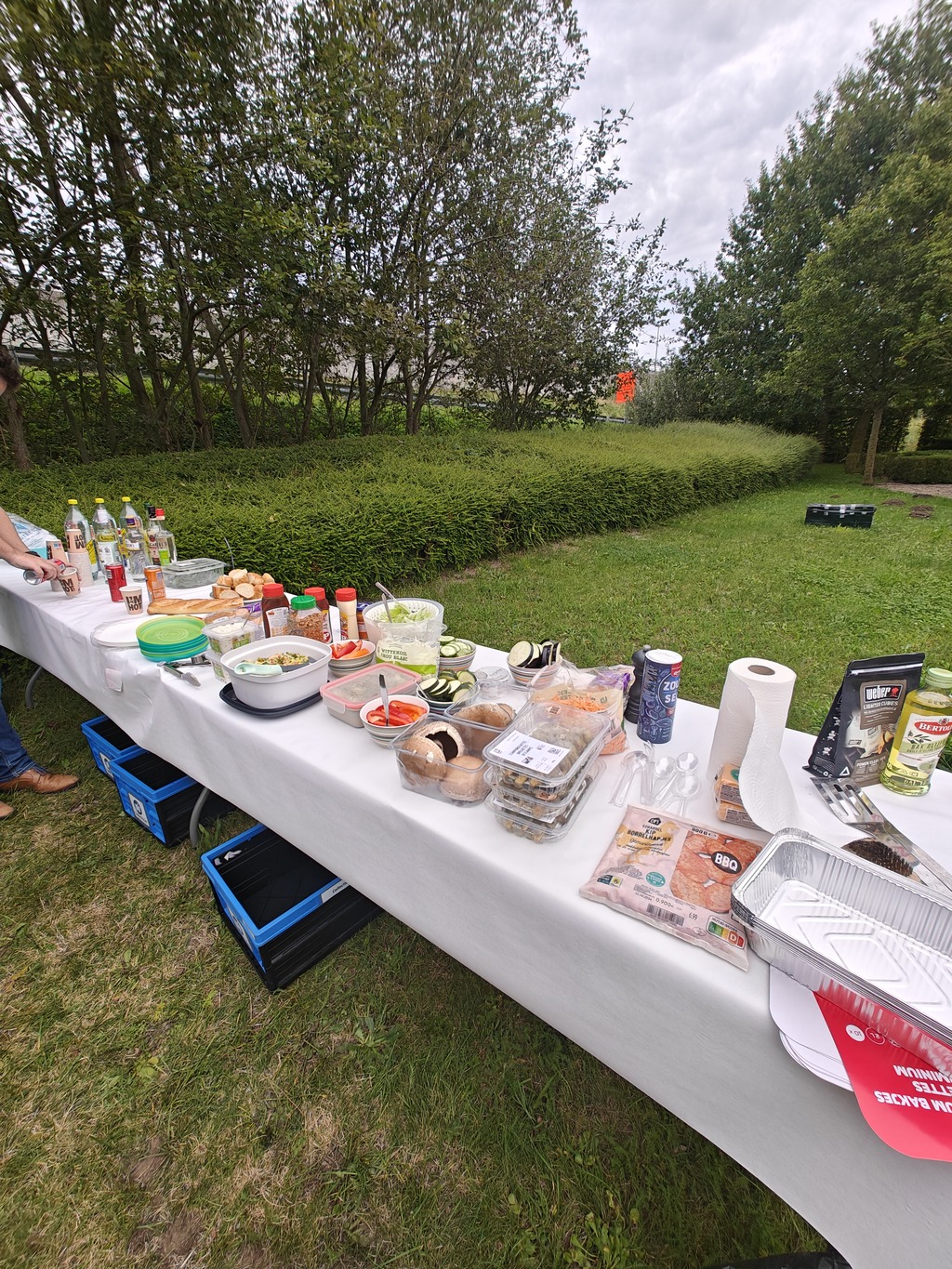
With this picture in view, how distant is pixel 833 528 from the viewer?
Result: 347 inches

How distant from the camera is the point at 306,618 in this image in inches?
78.1

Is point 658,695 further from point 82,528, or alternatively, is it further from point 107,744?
point 82,528

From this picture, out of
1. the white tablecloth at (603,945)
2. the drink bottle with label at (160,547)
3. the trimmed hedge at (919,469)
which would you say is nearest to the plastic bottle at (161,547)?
the drink bottle with label at (160,547)

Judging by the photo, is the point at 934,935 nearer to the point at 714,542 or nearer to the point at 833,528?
the point at 714,542

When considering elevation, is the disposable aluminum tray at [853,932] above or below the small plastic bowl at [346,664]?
below

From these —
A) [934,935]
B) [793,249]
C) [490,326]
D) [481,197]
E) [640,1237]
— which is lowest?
[640,1237]

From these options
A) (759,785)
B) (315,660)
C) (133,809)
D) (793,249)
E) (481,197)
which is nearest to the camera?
(759,785)

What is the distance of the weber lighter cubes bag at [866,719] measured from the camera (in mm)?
1289

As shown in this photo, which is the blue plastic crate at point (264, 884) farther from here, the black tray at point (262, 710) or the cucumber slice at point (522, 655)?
the cucumber slice at point (522, 655)

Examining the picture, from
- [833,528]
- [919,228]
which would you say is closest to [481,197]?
[833,528]

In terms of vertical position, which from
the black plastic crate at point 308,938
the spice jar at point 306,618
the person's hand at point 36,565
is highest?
the person's hand at point 36,565

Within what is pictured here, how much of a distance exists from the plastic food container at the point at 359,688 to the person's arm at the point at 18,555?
185cm

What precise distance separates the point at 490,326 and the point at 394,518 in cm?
659

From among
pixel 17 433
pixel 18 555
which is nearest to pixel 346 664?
pixel 18 555
